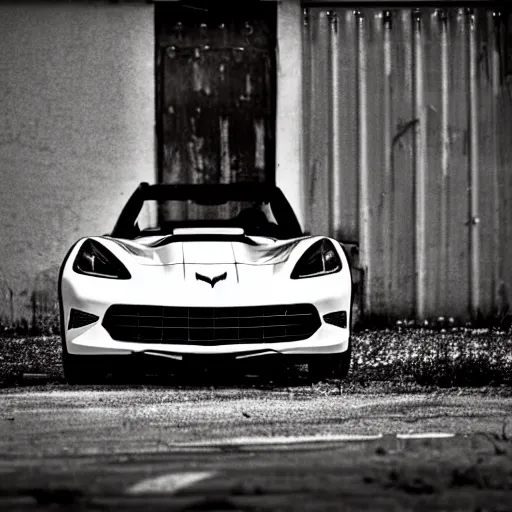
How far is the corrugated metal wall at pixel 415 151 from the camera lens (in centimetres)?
1081

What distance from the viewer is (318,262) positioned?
6648 mm

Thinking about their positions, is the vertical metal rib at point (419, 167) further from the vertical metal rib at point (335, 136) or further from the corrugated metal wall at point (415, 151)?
the vertical metal rib at point (335, 136)

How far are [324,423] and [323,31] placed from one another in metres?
6.24

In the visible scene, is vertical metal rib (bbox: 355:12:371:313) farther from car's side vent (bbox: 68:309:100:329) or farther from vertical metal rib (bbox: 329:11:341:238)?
car's side vent (bbox: 68:309:100:329)

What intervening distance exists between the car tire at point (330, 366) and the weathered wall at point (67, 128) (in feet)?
14.4

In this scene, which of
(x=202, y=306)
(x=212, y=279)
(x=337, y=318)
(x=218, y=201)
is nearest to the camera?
(x=202, y=306)

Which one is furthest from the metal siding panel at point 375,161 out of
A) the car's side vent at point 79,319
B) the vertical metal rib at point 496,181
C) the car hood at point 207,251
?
the car's side vent at point 79,319

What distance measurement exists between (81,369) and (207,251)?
888mm

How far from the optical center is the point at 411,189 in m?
10.9

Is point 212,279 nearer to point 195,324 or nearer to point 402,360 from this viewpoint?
point 195,324

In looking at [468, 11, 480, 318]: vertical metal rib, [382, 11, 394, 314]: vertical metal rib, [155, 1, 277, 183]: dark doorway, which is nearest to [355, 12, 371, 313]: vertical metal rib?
[382, 11, 394, 314]: vertical metal rib

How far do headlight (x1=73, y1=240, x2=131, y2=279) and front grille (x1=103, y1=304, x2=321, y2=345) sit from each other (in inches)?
9.2

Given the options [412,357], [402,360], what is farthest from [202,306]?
[412,357]

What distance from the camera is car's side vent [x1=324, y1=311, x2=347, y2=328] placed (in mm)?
6492
